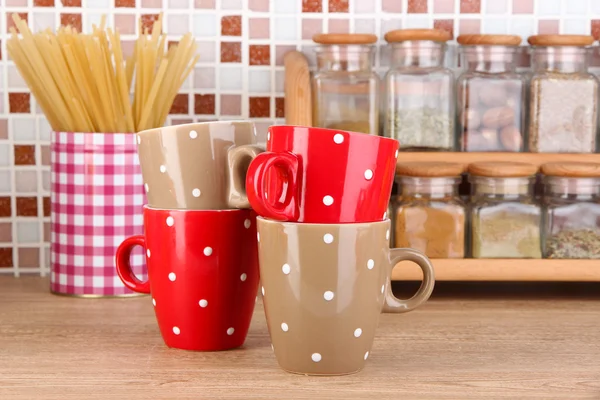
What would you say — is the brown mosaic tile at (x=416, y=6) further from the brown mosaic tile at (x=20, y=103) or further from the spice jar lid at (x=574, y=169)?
the brown mosaic tile at (x=20, y=103)

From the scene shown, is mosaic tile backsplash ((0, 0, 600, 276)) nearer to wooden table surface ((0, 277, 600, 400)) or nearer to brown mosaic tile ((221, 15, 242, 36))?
brown mosaic tile ((221, 15, 242, 36))

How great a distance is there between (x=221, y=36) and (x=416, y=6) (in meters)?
0.25

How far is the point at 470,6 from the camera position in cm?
108

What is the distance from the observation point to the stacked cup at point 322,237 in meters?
0.54

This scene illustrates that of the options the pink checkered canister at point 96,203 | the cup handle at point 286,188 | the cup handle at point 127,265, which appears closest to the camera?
the cup handle at point 286,188

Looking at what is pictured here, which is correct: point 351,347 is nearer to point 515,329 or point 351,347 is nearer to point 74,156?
point 515,329

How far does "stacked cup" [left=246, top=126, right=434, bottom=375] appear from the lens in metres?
0.54

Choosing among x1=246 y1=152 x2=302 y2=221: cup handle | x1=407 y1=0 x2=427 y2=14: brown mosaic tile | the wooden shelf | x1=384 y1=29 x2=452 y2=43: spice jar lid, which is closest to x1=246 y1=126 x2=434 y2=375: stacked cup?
x1=246 y1=152 x2=302 y2=221: cup handle

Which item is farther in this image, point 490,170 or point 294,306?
point 490,170

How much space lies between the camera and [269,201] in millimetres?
551

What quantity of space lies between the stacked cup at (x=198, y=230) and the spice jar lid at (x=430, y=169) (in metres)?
0.32

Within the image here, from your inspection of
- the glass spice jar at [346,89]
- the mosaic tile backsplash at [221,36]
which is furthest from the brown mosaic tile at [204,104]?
the glass spice jar at [346,89]

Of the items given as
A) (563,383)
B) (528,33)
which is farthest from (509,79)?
(563,383)

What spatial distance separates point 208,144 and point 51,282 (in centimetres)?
40
